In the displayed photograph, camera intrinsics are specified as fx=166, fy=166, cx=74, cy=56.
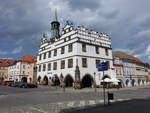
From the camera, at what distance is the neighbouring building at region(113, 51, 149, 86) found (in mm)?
53469

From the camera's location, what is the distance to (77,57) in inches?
1543

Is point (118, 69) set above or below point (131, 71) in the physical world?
above

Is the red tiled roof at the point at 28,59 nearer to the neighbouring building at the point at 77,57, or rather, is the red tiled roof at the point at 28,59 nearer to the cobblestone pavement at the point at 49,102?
the neighbouring building at the point at 77,57

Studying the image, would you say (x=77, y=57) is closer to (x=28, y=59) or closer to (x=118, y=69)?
(x=118, y=69)

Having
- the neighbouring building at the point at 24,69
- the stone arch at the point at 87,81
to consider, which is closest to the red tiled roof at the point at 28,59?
the neighbouring building at the point at 24,69

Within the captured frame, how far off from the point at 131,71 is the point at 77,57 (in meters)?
26.4

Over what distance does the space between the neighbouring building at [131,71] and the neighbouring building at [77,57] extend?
328 inches

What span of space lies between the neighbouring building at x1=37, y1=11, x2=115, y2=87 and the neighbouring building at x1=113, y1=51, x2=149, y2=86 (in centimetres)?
833

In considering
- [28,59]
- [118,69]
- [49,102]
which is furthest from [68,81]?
[28,59]

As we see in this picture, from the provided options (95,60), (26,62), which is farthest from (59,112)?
(26,62)

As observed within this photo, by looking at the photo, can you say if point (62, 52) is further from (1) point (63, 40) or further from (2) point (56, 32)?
(2) point (56, 32)

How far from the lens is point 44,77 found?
1989 inches

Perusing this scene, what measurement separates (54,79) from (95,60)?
40.0 feet

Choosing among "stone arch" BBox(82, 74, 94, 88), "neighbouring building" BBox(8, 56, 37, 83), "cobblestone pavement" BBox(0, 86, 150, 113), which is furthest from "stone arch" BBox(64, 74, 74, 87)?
"neighbouring building" BBox(8, 56, 37, 83)
